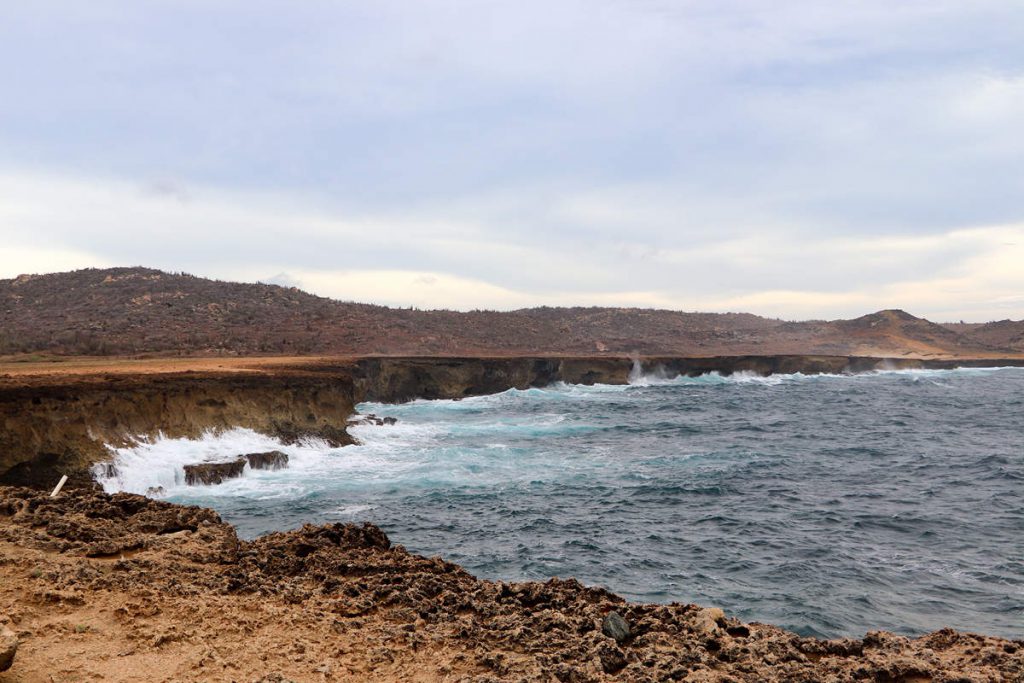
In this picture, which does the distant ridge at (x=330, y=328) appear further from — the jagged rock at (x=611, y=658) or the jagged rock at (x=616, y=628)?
the jagged rock at (x=611, y=658)

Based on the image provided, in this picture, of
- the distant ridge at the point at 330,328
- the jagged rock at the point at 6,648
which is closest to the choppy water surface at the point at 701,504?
the jagged rock at the point at 6,648

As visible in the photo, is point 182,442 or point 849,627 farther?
point 182,442

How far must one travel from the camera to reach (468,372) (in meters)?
50.2

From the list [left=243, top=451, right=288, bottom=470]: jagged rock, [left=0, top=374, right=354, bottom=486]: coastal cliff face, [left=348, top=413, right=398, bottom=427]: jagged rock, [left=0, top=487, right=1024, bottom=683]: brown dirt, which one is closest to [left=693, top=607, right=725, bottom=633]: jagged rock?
[left=0, top=487, right=1024, bottom=683]: brown dirt

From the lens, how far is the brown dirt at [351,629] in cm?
571

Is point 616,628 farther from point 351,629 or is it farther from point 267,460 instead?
point 267,460

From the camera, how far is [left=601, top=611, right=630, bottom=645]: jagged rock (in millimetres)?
6422

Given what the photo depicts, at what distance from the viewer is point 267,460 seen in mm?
20625

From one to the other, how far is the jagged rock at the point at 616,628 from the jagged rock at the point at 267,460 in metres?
15.9

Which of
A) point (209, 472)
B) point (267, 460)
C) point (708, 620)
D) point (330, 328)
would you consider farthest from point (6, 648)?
point (330, 328)

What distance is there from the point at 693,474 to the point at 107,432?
627 inches

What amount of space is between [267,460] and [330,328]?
1614 inches

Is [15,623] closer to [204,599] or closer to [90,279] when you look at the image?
[204,599]

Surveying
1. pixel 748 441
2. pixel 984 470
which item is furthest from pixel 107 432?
pixel 984 470
